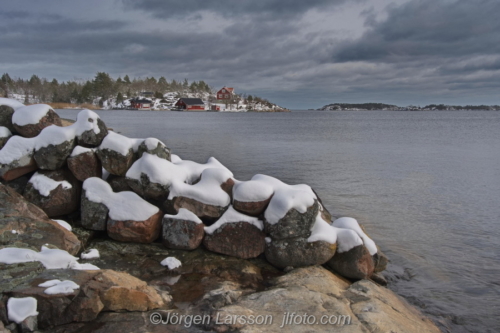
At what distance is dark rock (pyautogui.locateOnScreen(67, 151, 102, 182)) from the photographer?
9648 mm

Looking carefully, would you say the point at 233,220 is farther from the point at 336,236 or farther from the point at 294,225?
the point at 336,236

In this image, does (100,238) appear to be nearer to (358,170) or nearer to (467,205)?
(467,205)

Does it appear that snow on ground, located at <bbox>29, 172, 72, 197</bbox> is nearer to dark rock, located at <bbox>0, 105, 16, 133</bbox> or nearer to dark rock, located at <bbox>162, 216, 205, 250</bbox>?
dark rock, located at <bbox>0, 105, 16, 133</bbox>

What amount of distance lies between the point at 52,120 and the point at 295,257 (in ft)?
26.9

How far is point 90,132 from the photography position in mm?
9758

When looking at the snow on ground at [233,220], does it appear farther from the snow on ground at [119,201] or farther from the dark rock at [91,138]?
the dark rock at [91,138]

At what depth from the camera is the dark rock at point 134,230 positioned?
8.84 m

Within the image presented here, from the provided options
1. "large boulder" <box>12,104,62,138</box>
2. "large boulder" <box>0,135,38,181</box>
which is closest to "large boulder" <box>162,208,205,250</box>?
"large boulder" <box>0,135,38,181</box>

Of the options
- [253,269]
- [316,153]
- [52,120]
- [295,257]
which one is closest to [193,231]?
[253,269]

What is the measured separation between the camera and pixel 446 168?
26.2 metres

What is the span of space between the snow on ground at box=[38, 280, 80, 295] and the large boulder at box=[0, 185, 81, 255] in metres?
1.98

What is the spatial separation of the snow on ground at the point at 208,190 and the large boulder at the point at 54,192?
2.88 meters

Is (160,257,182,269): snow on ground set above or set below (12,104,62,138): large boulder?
below

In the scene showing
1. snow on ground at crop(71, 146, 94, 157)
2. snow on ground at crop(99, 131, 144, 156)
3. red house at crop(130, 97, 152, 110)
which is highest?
red house at crop(130, 97, 152, 110)
